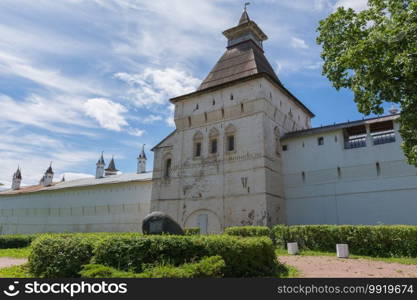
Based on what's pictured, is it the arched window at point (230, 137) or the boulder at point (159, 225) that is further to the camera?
the arched window at point (230, 137)

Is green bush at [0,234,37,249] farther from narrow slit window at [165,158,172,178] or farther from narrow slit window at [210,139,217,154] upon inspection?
narrow slit window at [210,139,217,154]

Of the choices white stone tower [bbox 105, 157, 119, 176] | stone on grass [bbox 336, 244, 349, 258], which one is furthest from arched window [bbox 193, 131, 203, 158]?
white stone tower [bbox 105, 157, 119, 176]

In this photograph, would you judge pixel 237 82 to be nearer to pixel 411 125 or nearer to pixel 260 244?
pixel 411 125

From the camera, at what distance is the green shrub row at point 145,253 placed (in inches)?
315

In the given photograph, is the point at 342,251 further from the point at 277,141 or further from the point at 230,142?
the point at 230,142

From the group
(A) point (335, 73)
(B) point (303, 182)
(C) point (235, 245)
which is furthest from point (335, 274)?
(B) point (303, 182)

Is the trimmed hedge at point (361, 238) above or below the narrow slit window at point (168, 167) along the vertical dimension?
below

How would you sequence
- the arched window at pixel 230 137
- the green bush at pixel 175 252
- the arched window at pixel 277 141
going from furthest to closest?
the arched window at pixel 230 137 → the arched window at pixel 277 141 → the green bush at pixel 175 252

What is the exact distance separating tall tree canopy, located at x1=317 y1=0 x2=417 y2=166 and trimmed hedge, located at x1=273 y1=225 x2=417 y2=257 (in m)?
4.26

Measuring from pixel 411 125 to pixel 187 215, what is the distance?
1701 cm

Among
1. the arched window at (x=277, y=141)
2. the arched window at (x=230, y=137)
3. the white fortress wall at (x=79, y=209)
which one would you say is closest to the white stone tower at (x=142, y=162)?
the white fortress wall at (x=79, y=209)

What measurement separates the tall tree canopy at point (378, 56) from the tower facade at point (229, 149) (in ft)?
33.3

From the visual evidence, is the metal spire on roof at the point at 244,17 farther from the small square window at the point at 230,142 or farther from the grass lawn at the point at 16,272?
the grass lawn at the point at 16,272

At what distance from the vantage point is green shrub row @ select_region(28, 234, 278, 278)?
26.3ft
